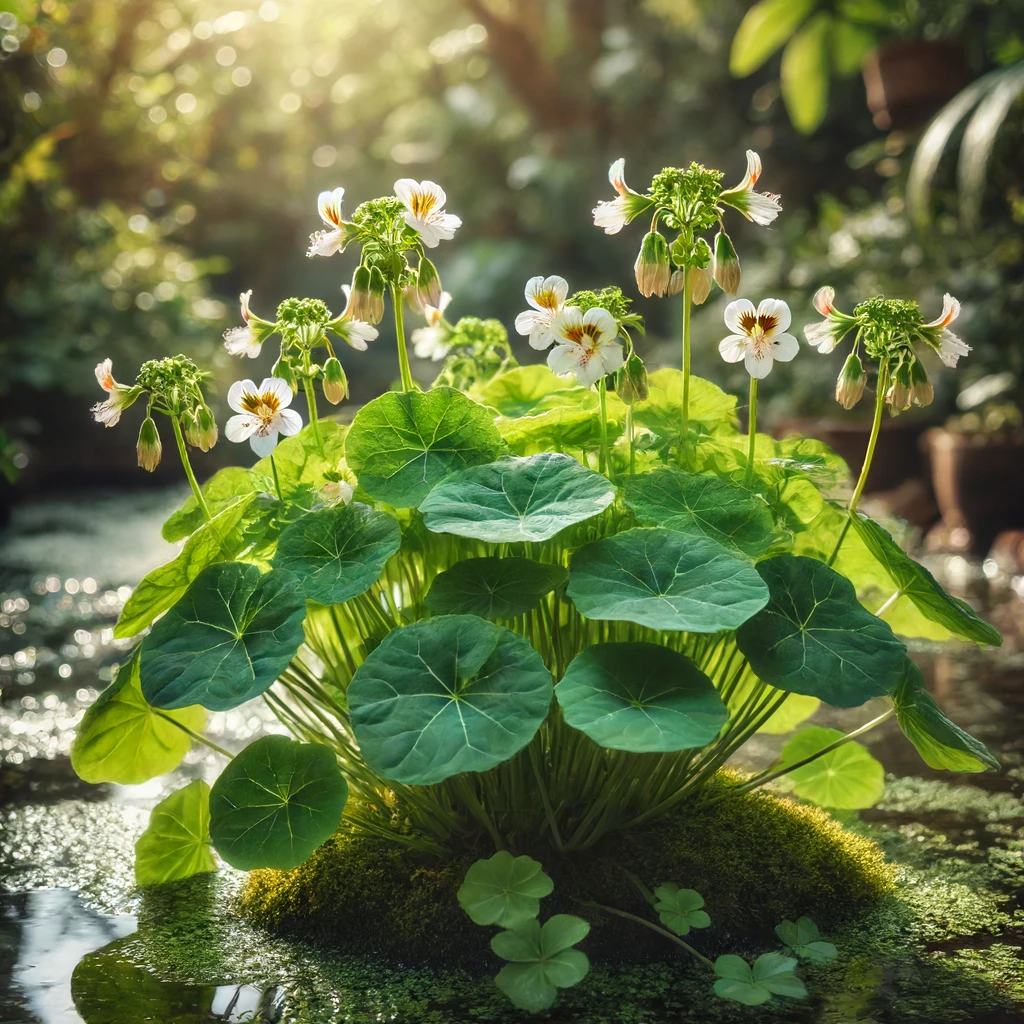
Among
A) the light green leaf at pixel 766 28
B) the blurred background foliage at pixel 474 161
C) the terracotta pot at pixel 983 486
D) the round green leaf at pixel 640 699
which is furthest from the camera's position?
the light green leaf at pixel 766 28

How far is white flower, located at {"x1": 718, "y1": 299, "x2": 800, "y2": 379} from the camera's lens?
1137 mm

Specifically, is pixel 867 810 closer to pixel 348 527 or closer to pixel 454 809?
pixel 454 809

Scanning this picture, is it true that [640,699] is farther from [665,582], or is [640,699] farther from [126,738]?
[126,738]

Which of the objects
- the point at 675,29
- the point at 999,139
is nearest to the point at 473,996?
the point at 999,139

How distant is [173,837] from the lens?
1.40 metres

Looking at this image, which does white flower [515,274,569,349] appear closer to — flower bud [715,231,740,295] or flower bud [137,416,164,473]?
flower bud [715,231,740,295]

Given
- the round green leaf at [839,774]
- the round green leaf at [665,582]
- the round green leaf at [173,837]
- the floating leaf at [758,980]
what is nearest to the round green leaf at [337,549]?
the round green leaf at [665,582]

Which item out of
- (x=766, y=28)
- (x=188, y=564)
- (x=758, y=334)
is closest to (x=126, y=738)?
(x=188, y=564)

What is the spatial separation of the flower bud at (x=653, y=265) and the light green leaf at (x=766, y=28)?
250 inches

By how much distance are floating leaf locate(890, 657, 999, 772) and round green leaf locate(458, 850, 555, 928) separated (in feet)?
1.51

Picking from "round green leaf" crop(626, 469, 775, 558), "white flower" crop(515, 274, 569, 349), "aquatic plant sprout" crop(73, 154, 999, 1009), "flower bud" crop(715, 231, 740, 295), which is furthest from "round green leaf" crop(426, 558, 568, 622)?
"flower bud" crop(715, 231, 740, 295)

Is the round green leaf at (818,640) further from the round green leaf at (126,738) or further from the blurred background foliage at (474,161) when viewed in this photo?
the blurred background foliage at (474,161)

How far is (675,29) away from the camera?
8.84 metres

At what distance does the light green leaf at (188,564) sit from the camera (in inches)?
48.4
